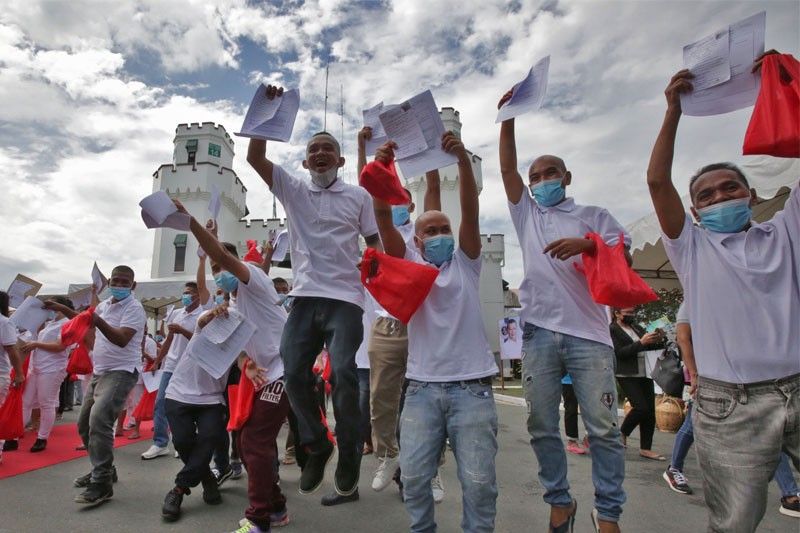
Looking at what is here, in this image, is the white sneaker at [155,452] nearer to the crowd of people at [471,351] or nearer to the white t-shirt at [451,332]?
the crowd of people at [471,351]

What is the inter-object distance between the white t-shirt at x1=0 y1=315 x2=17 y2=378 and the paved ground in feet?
4.16

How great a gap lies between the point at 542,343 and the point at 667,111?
1.33 m

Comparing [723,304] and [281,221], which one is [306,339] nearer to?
[723,304]

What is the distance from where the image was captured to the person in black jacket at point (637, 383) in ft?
17.4

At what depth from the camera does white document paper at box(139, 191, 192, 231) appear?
9.25ft

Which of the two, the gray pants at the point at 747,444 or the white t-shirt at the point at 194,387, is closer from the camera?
the gray pants at the point at 747,444

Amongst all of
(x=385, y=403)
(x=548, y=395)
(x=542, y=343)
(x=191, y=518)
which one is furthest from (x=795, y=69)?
(x=191, y=518)

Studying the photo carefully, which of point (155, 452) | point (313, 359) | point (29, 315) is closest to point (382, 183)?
→ point (313, 359)

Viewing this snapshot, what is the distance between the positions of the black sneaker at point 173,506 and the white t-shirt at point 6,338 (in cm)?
320

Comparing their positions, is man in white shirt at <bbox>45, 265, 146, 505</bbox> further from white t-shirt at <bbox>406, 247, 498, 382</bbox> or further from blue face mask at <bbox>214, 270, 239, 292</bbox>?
white t-shirt at <bbox>406, 247, 498, 382</bbox>

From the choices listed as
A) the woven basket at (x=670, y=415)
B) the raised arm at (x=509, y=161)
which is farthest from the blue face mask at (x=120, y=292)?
the woven basket at (x=670, y=415)

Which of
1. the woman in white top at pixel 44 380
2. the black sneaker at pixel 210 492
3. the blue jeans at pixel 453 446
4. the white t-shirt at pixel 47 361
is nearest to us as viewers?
the blue jeans at pixel 453 446

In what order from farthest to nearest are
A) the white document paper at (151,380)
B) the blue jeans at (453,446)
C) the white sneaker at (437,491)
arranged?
the white document paper at (151,380) → the white sneaker at (437,491) → the blue jeans at (453,446)

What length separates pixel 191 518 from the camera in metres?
3.61
